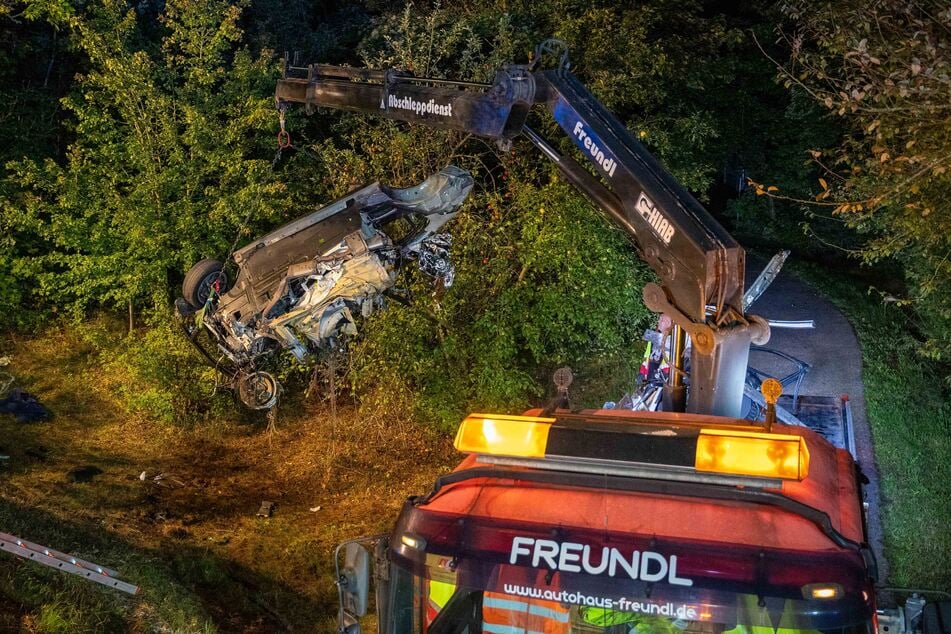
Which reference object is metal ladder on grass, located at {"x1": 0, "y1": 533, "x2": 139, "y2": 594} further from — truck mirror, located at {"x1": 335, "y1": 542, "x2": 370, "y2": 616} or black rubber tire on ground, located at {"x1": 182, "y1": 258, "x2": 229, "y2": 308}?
truck mirror, located at {"x1": 335, "y1": 542, "x2": 370, "y2": 616}

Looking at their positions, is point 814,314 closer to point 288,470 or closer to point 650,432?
point 288,470

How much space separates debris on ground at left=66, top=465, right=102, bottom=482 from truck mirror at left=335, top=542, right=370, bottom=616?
7886 millimetres

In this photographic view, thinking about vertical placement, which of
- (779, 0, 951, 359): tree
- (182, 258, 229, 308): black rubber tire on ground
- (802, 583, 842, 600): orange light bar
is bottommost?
(802, 583, 842, 600): orange light bar

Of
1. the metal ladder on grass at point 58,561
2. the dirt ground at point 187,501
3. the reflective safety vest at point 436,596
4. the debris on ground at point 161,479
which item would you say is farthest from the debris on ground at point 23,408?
the reflective safety vest at point 436,596

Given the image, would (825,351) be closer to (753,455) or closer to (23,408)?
(753,455)

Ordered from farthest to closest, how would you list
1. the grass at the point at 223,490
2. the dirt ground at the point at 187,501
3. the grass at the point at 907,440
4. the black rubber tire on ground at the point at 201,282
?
the black rubber tire on ground at the point at 201,282, the grass at the point at 907,440, the grass at the point at 223,490, the dirt ground at the point at 187,501

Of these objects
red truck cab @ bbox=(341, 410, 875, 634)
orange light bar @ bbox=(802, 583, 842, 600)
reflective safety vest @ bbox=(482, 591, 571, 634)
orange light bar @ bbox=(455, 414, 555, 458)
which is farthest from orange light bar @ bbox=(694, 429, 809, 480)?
reflective safety vest @ bbox=(482, 591, 571, 634)

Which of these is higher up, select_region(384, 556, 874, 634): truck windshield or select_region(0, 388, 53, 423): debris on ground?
select_region(0, 388, 53, 423): debris on ground

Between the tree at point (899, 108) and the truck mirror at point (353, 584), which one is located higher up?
the tree at point (899, 108)

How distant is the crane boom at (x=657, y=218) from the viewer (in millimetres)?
5523

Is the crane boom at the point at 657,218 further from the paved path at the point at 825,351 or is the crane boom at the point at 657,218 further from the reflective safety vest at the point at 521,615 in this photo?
the paved path at the point at 825,351

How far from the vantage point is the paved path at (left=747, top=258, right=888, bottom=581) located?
1074cm

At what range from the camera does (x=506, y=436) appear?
15.3 ft

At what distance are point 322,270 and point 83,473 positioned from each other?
5.13m
